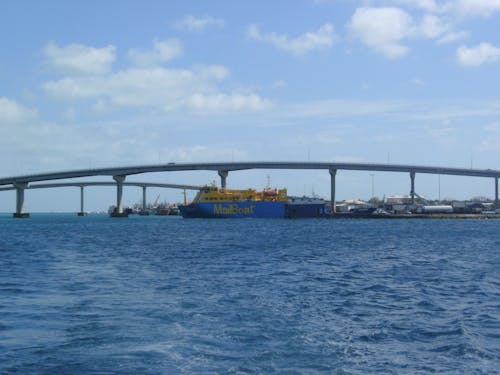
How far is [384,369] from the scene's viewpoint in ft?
34.7

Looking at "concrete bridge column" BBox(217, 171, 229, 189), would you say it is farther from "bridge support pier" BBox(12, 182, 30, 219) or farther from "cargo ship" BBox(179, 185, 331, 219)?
"bridge support pier" BBox(12, 182, 30, 219)

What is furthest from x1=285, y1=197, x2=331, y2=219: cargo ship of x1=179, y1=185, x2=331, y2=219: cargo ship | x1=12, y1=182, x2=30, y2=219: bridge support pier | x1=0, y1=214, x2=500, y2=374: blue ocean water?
x1=0, y1=214, x2=500, y2=374: blue ocean water

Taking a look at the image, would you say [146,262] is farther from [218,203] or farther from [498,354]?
[218,203]

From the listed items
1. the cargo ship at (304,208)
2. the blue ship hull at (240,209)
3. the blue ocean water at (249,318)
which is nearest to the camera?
the blue ocean water at (249,318)

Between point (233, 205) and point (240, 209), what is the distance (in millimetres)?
1790

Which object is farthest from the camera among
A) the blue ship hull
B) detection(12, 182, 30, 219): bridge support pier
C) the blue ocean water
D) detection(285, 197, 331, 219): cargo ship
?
detection(12, 182, 30, 219): bridge support pier

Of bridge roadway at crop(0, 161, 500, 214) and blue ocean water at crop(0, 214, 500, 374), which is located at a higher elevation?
bridge roadway at crop(0, 161, 500, 214)

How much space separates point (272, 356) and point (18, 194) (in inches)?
4945

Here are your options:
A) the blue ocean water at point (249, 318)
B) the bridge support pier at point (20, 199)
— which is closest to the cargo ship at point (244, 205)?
the bridge support pier at point (20, 199)

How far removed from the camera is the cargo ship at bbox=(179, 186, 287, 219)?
11506cm

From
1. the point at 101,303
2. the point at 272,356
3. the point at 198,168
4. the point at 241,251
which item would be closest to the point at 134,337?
the point at 272,356

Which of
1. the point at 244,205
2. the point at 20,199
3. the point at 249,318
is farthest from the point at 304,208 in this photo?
the point at 249,318

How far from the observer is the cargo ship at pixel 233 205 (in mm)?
115062

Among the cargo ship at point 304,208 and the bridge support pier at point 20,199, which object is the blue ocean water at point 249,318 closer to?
the cargo ship at point 304,208
